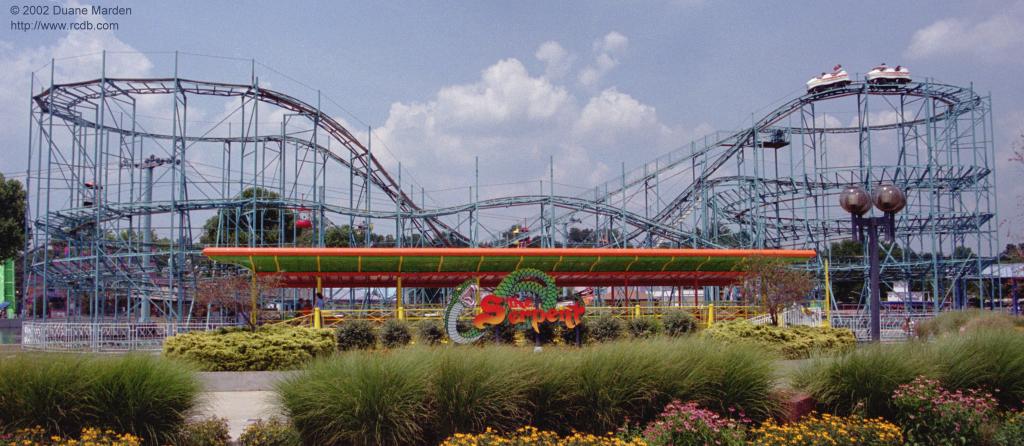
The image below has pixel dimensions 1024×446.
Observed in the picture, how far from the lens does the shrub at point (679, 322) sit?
813 inches

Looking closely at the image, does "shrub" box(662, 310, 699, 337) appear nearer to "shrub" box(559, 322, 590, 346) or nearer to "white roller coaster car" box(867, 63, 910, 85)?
"shrub" box(559, 322, 590, 346)

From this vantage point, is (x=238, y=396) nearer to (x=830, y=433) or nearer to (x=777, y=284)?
(x=830, y=433)

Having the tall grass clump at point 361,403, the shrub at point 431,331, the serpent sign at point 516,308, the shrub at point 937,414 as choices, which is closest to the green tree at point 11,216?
the shrub at point 431,331

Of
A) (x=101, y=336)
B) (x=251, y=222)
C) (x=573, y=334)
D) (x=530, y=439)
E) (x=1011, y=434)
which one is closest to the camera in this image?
(x=530, y=439)

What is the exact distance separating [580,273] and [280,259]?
9531 millimetres

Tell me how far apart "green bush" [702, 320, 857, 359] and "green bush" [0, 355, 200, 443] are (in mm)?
11776

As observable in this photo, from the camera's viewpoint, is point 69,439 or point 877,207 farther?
point 877,207

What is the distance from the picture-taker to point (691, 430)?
792 cm

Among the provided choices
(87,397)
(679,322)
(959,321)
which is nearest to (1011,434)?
(87,397)

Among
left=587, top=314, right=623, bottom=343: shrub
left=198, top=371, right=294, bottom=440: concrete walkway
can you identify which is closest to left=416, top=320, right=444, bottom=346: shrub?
left=587, top=314, right=623, bottom=343: shrub

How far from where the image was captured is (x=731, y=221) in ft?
145

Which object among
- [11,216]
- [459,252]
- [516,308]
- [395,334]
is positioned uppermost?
[11,216]

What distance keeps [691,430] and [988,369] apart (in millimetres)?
4794

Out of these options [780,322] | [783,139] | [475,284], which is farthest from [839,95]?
[475,284]
